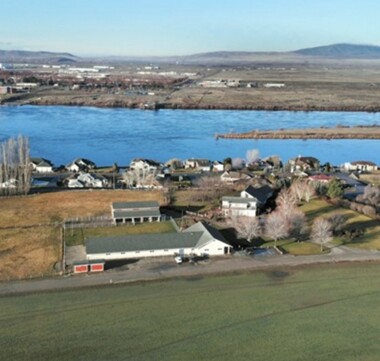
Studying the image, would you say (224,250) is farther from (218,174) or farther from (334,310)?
(218,174)

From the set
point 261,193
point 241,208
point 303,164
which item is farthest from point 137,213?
point 303,164

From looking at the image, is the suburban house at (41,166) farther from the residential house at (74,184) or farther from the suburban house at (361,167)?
the suburban house at (361,167)

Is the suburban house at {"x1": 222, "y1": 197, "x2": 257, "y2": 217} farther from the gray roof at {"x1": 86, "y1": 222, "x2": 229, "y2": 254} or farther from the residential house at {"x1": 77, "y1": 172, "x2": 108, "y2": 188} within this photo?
the residential house at {"x1": 77, "y1": 172, "x2": 108, "y2": 188}

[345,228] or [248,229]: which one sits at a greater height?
[248,229]

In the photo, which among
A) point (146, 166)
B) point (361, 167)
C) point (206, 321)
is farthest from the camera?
point (361, 167)

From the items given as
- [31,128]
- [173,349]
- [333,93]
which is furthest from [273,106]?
[173,349]

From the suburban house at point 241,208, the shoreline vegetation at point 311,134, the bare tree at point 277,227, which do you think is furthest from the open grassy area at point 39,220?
the shoreline vegetation at point 311,134

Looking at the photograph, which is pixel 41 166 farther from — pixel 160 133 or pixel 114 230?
pixel 160 133
